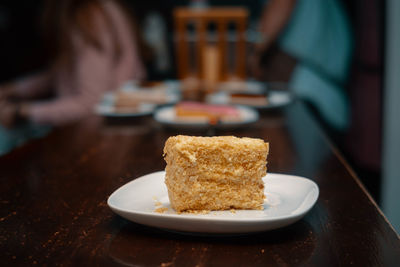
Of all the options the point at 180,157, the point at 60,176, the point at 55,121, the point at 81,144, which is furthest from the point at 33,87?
the point at 180,157

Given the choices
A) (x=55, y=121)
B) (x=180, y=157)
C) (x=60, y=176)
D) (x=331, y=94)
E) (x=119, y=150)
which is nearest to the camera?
(x=180, y=157)

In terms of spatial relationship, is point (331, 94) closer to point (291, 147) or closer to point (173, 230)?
point (291, 147)

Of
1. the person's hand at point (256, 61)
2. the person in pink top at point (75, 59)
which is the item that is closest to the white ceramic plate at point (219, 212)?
the person in pink top at point (75, 59)

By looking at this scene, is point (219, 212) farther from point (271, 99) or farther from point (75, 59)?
point (75, 59)

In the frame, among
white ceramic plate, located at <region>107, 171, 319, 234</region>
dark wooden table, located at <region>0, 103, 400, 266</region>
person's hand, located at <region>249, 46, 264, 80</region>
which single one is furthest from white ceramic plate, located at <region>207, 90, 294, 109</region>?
person's hand, located at <region>249, 46, 264, 80</region>

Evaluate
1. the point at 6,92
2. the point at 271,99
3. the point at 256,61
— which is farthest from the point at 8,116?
the point at 256,61

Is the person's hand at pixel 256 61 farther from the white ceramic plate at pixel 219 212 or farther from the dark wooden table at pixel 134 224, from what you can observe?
the white ceramic plate at pixel 219 212
